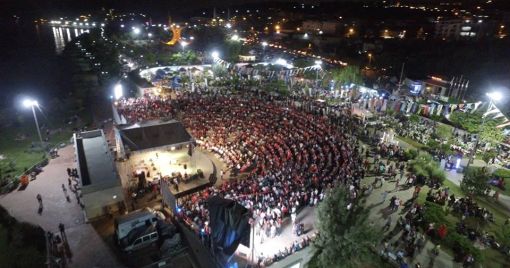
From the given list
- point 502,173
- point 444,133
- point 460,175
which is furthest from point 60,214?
point 444,133

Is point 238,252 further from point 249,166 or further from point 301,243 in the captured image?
point 249,166

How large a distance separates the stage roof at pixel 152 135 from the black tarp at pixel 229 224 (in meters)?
11.2

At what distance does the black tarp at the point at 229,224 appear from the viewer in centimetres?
1176

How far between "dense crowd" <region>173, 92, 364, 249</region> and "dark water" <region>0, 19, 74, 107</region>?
109ft

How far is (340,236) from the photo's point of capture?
1219 centimetres

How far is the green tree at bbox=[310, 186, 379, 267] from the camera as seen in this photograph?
11938 mm

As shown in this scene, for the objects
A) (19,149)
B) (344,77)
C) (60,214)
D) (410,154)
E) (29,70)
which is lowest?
(29,70)

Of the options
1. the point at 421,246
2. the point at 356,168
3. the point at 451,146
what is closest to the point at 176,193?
the point at 356,168

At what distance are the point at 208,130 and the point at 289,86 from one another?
60.1 ft

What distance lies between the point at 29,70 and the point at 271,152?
2917 inches

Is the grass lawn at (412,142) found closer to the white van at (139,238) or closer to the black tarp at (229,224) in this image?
the black tarp at (229,224)

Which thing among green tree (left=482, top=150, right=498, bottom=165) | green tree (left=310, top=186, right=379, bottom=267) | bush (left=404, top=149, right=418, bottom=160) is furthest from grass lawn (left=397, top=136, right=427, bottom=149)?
green tree (left=310, top=186, right=379, bottom=267)

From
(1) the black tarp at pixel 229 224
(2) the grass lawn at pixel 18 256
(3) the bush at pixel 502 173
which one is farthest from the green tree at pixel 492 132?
(2) the grass lawn at pixel 18 256

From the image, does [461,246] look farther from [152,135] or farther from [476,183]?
[152,135]
